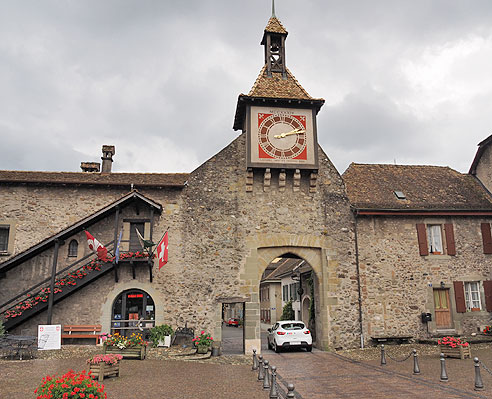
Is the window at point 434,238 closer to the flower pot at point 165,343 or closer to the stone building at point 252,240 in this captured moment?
the stone building at point 252,240

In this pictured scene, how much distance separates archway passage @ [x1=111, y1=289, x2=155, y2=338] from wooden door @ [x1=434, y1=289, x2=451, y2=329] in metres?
11.6

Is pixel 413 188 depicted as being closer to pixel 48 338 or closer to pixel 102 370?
pixel 102 370

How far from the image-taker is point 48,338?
1373 centimetres

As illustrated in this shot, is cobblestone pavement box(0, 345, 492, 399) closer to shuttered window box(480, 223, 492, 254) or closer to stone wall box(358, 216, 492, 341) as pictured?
stone wall box(358, 216, 492, 341)

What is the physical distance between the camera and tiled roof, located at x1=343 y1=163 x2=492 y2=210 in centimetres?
1842

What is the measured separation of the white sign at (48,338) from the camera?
13664mm

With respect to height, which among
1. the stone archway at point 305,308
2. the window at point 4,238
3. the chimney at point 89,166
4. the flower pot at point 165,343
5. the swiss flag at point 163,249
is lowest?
the flower pot at point 165,343

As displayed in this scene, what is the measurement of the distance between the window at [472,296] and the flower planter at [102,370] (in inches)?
575

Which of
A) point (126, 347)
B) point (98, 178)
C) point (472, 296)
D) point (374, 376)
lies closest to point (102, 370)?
point (126, 347)

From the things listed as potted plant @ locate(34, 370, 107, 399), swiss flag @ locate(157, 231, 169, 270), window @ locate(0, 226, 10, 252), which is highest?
window @ locate(0, 226, 10, 252)

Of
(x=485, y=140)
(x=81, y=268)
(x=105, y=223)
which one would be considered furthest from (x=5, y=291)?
(x=485, y=140)

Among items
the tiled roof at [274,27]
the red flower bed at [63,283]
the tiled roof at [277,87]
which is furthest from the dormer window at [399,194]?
the red flower bed at [63,283]

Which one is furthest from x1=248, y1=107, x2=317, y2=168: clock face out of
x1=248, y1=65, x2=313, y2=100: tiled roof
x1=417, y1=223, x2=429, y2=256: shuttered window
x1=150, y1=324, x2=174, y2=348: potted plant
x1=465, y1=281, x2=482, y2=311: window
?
x1=465, y1=281, x2=482, y2=311: window

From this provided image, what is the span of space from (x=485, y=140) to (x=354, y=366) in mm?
12752
